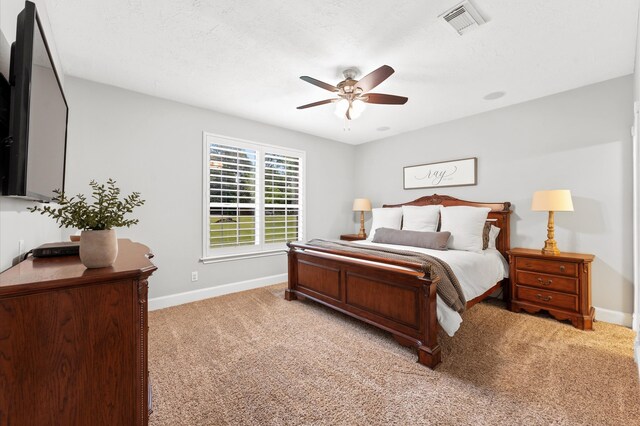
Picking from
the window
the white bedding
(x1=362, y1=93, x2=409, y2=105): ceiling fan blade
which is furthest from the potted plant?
the window

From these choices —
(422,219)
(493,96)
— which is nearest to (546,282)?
(422,219)

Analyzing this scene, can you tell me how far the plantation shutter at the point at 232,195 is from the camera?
3.72 m

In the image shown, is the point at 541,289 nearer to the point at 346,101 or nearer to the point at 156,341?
the point at 346,101

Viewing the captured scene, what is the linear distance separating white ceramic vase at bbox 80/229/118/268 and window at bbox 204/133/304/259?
260 cm

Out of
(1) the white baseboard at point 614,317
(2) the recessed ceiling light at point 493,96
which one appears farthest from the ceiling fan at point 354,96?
(1) the white baseboard at point 614,317

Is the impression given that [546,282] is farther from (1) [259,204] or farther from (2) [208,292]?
(2) [208,292]

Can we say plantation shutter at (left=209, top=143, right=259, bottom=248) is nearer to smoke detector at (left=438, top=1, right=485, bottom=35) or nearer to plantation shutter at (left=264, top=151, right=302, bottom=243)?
plantation shutter at (left=264, top=151, right=302, bottom=243)

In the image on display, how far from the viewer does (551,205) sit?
2900mm

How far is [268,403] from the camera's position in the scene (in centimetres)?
Result: 169

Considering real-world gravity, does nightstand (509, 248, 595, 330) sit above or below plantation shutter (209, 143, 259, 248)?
below

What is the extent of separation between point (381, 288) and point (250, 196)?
7.99ft

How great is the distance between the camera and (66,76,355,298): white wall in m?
2.85

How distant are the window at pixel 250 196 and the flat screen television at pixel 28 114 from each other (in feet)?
7.42

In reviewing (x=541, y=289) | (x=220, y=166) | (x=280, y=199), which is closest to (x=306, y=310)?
(x=280, y=199)
